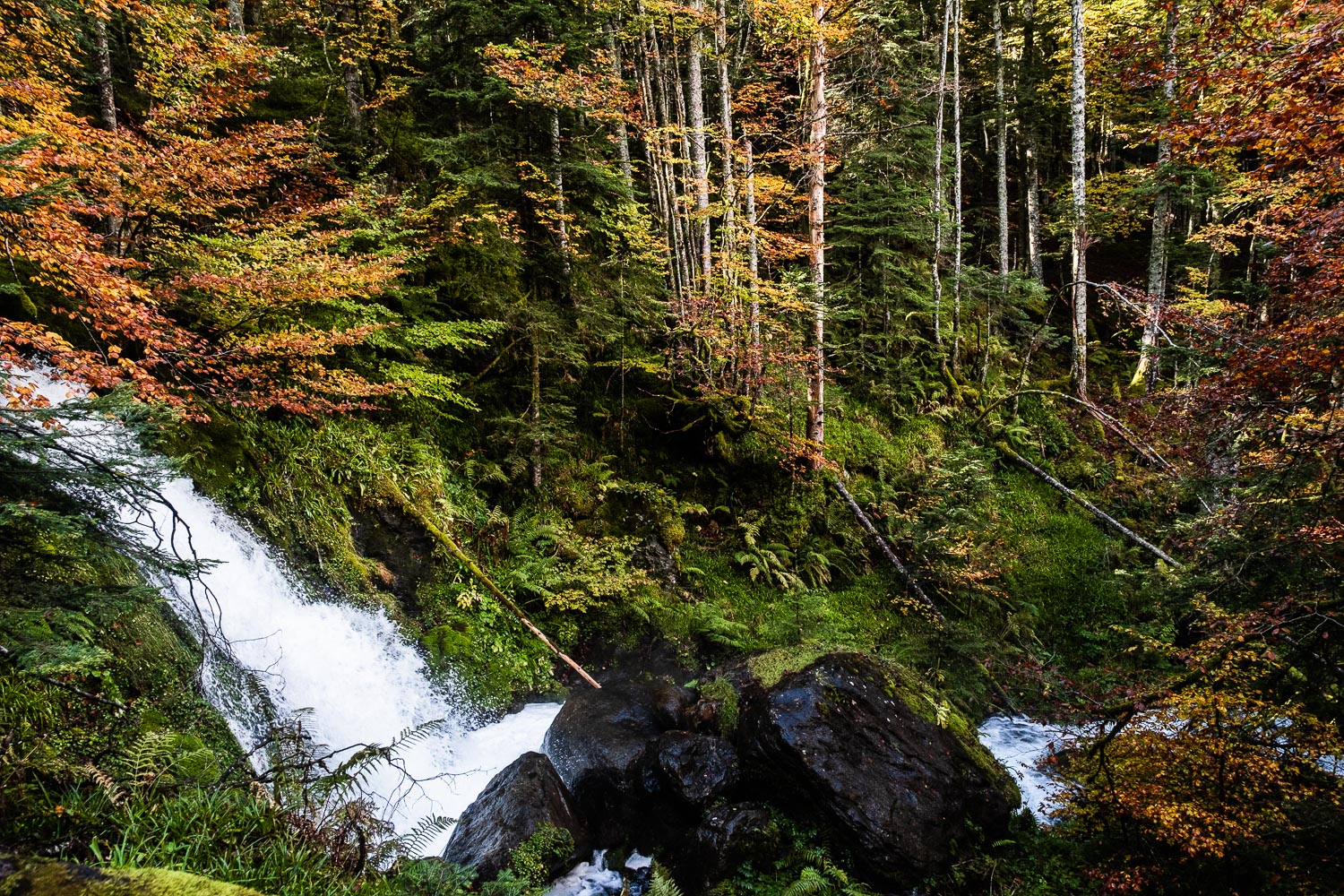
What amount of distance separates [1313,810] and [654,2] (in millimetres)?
11944

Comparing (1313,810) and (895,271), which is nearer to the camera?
(1313,810)

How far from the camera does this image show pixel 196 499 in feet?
21.0

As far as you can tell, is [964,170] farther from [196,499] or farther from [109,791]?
[109,791]

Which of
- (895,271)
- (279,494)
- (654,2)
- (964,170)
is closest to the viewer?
(279,494)

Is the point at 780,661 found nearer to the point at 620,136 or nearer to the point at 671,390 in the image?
the point at 671,390

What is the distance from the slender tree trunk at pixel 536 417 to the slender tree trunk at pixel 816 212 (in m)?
4.90

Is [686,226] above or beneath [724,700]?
above

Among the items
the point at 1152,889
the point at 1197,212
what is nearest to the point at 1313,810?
the point at 1152,889

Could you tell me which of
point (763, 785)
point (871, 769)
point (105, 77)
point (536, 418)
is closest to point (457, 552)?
point (536, 418)

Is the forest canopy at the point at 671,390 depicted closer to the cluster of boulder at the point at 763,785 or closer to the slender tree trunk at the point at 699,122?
the slender tree trunk at the point at 699,122

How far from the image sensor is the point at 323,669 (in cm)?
659

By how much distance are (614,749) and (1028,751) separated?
19.6ft

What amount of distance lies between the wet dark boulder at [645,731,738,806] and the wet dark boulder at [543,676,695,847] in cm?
20

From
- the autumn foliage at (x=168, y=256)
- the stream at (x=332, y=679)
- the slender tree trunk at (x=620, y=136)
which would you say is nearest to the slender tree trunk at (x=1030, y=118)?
the slender tree trunk at (x=620, y=136)
